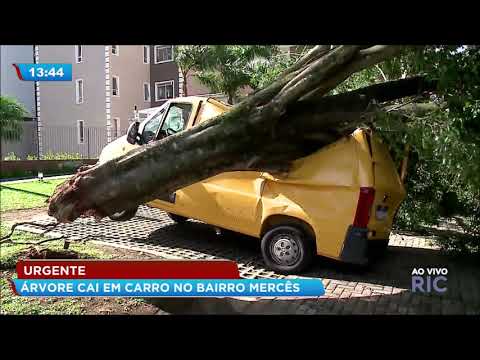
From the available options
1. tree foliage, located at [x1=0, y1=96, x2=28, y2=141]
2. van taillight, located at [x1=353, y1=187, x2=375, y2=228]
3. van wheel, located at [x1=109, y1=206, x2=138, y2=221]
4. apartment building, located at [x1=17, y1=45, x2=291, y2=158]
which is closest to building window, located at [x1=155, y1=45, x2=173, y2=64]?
apartment building, located at [x1=17, y1=45, x2=291, y2=158]

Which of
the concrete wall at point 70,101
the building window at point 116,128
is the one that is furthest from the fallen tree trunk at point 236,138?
the building window at point 116,128


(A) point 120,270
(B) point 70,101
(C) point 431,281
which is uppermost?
(B) point 70,101

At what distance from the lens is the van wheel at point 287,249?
13.3 feet

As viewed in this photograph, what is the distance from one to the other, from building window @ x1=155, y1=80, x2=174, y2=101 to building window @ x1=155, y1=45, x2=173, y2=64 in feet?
2.15

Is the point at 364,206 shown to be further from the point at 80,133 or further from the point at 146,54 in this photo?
the point at 80,133

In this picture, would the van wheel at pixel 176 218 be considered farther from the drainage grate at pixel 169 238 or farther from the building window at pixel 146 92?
the building window at pixel 146 92

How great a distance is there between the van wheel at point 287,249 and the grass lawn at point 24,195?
2230 mm

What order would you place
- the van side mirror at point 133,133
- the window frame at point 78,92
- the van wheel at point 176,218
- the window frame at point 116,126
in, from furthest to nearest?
the van wheel at point 176,218 → the van side mirror at point 133,133 → the window frame at point 116,126 → the window frame at point 78,92

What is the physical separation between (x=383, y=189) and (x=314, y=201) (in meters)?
0.69

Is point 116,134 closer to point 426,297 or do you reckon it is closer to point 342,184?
point 342,184

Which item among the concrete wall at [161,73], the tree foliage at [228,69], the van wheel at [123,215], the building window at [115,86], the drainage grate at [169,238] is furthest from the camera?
the tree foliage at [228,69]

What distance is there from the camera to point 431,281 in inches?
126

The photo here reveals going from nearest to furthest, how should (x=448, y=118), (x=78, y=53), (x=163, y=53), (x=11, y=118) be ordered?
1. (x=448, y=118)
2. (x=78, y=53)
3. (x=163, y=53)
4. (x=11, y=118)

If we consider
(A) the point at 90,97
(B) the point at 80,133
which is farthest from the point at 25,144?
(A) the point at 90,97
